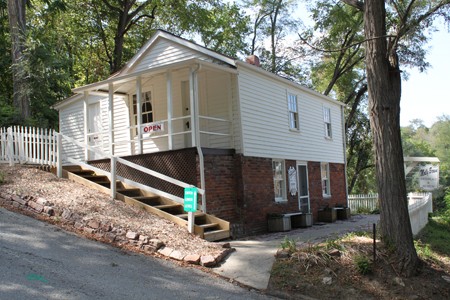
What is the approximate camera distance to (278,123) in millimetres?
14984

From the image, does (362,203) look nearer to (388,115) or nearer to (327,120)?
(327,120)

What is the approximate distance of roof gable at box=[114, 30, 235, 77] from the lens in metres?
13.7

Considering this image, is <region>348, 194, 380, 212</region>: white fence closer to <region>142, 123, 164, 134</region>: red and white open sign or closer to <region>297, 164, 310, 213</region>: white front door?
<region>297, 164, 310, 213</region>: white front door

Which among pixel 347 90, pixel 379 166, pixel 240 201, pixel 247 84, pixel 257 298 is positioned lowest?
pixel 257 298

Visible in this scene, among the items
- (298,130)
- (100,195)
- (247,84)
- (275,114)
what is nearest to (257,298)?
(100,195)

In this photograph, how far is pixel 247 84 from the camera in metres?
13.3

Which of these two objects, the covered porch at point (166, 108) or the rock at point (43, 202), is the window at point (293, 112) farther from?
the rock at point (43, 202)

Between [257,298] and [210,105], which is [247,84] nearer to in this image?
[210,105]

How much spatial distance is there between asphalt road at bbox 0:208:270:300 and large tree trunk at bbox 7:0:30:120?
10671mm

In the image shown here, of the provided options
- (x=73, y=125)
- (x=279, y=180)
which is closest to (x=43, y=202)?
(x=279, y=180)

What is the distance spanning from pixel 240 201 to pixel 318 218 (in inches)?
237

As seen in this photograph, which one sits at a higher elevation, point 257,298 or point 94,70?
point 94,70

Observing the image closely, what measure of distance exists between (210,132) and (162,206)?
2879mm

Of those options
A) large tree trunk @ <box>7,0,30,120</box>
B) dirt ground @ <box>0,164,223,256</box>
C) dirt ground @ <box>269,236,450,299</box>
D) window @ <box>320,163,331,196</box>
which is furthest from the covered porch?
window @ <box>320,163,331,196</box>
